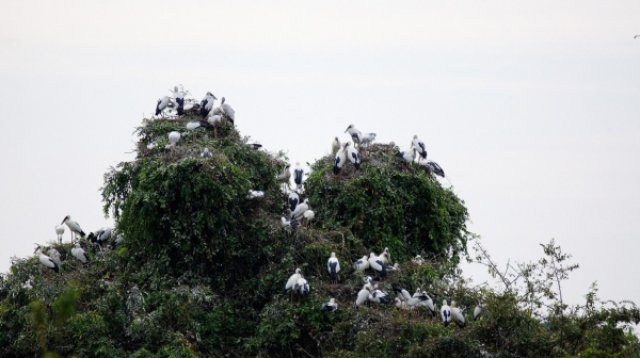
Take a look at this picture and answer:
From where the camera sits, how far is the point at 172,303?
14945mm

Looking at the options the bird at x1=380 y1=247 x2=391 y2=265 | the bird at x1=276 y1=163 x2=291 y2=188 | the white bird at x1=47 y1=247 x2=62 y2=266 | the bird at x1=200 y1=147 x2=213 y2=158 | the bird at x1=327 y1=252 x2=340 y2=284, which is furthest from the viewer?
the bird at x1=276 y1=163 x2=291 y2=188

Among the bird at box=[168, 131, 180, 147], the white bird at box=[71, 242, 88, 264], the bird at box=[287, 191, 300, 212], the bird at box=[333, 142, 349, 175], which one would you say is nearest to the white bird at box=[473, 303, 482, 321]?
the bird at box=[287, 191, 300, 212]

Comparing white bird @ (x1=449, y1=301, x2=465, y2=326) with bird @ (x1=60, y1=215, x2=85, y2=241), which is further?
bird @ (x1=60, y1=215, x2=85, y2=241)

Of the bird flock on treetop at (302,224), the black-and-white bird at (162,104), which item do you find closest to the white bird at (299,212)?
the bird flock on treetop at (302,224)

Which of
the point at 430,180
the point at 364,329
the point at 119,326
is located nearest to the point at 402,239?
the point at 430,180

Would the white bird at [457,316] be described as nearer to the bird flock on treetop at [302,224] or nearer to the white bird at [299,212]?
the bird flock on treetop at [302,224]

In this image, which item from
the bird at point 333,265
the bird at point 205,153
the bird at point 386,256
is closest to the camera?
the bird at point 333,265

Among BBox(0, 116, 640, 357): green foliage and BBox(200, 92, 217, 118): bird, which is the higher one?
BBox(200, 92, 217, 118): bird

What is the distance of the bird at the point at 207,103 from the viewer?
17.5m

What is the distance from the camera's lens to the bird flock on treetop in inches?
582

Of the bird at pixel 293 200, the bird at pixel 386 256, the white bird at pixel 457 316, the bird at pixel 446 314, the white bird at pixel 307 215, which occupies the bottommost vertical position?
the bird at pixel 446 314

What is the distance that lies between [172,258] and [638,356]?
7.29 meters

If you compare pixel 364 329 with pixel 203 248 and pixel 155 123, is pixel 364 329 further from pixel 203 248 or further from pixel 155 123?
pixel 155 123

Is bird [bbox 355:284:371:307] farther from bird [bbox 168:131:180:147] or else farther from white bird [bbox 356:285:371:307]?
bird [bbox 168:131:180:147]
